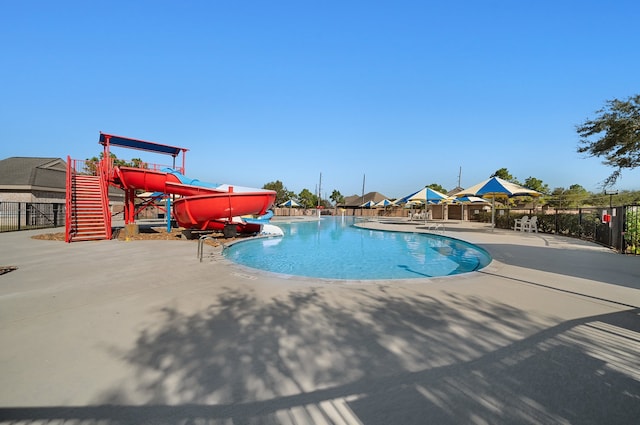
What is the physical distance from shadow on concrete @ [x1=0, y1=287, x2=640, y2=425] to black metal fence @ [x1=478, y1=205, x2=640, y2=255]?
687 cm

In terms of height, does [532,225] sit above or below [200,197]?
below

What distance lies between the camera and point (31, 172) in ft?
65.1

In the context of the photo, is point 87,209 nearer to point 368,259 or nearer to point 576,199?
point 368,259

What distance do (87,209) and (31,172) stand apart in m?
14.6

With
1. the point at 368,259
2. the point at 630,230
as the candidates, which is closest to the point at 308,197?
the point at 368,259

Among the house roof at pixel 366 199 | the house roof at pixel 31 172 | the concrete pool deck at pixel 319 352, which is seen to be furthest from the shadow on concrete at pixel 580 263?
the house roof at pixel 366 199

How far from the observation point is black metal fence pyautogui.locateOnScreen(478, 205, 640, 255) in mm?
7895

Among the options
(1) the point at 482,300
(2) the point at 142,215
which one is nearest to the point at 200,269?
(1) the point at 482,300

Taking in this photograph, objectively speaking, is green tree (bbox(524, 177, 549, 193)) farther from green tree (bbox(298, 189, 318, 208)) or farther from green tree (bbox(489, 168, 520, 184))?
green tree (bbox(298, 189, 318, 208))

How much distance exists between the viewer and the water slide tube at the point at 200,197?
35.9 ft

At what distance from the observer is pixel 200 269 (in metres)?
5.84

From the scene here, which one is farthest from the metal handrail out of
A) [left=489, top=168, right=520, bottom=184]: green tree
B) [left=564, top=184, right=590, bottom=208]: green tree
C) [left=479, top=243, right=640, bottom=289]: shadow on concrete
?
[left=489, top=168, right=520, bottom=184]: green tree

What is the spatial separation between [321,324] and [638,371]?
2.69 m

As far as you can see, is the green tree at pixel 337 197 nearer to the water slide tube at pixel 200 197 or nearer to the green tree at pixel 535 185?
the green tree at pixel 535 185
